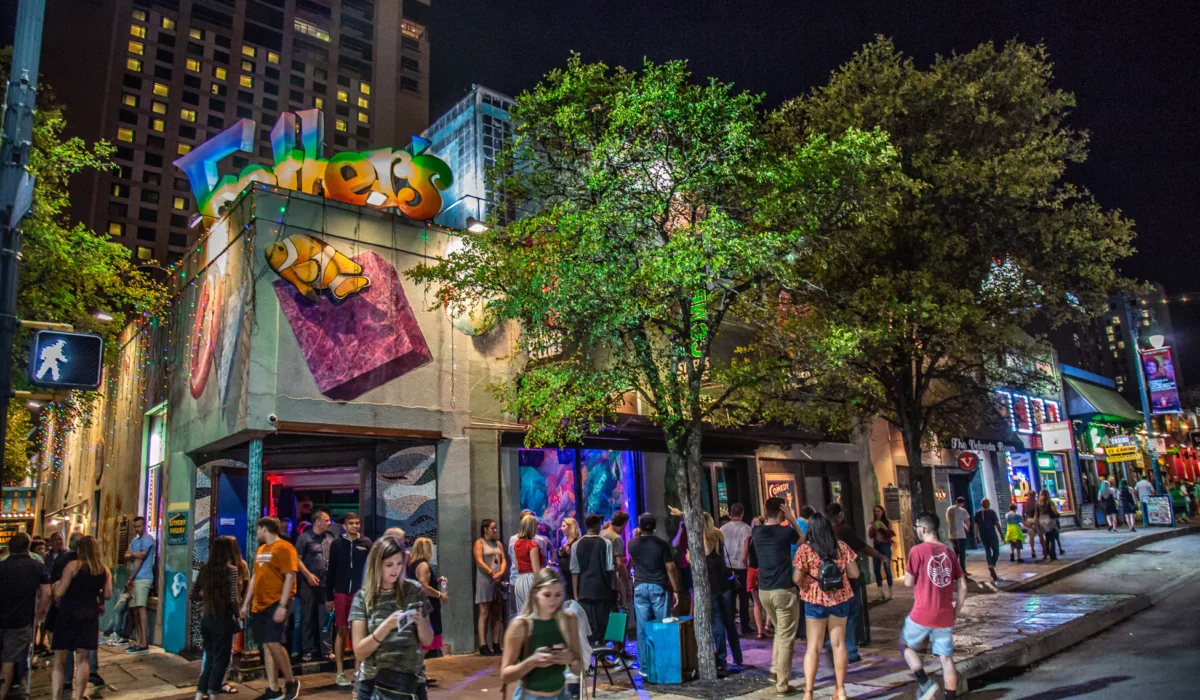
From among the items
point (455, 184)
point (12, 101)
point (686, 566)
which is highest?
point (455, 184)

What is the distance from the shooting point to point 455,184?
14.9m

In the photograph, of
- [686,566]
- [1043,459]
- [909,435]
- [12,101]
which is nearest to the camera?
[12,101]

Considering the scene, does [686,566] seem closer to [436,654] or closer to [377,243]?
[436,654]

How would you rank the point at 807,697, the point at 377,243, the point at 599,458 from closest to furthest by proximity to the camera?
the point at 807,697 → the point at 377,243 → the point at 599,458

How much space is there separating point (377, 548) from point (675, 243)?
5354 mm

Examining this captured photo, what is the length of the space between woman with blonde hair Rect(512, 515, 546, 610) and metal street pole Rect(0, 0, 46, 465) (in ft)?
20.0

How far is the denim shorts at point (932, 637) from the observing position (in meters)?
7.09

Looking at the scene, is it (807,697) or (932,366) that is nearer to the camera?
(807,697)

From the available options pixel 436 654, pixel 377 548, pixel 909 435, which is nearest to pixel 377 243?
pixel 436 654

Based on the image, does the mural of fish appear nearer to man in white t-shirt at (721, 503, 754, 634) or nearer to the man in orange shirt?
the man in orange shirt

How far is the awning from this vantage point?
108 feet

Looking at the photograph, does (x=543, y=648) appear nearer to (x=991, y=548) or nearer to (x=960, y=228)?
(x=960, y=228)

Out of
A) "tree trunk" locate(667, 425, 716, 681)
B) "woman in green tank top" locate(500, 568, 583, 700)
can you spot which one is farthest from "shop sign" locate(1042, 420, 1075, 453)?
"woman in green tank top" locate(500, 568, 583, 700)

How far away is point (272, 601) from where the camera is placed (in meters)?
8.23
